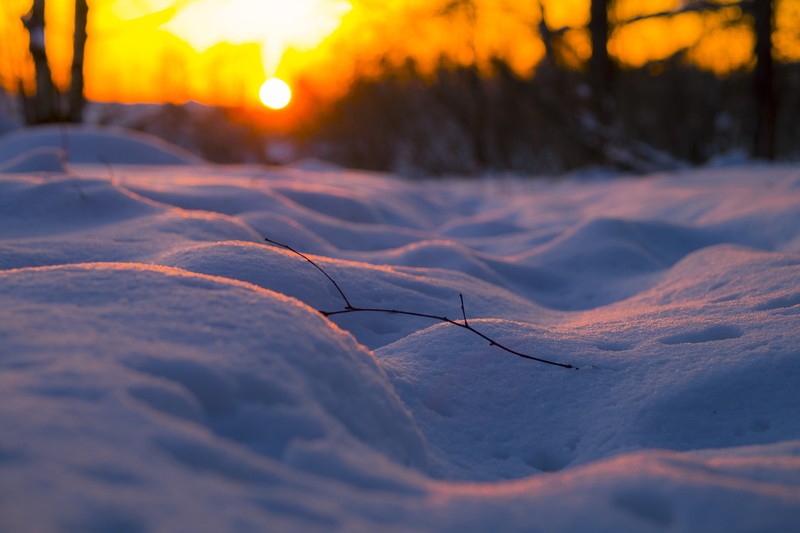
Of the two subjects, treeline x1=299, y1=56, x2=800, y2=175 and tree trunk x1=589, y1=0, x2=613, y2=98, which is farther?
treeline x1=299, y1=56, x2=800, y2=175

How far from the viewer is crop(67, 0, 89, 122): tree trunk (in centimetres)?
916

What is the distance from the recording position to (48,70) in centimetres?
925

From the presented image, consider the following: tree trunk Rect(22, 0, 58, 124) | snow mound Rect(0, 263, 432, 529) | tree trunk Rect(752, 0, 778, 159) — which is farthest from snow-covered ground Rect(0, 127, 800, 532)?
tree trunk Rect(22, 0, 58, 124)

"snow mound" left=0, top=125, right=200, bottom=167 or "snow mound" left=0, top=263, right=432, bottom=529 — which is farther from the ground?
"snow mound" left=0, top=125, right=200, bottom=167

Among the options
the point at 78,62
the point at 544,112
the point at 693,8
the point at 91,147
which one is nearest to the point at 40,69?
the point at 78,62

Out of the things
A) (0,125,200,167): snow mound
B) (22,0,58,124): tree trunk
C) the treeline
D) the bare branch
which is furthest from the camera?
the treeline

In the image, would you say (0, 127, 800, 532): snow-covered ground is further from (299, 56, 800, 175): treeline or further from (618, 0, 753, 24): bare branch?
(299, 56, 800, 175): treeline

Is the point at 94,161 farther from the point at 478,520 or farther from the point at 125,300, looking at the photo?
the point at 478,520

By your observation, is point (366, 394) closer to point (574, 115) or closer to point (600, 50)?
point (574, 115)

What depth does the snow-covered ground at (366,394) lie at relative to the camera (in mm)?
762

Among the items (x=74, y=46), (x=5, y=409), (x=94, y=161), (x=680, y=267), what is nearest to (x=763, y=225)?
(x=680, y=267)

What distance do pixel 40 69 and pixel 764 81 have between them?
32.6 ft

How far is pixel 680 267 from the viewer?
247 cm

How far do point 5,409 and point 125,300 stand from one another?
1.27ft
